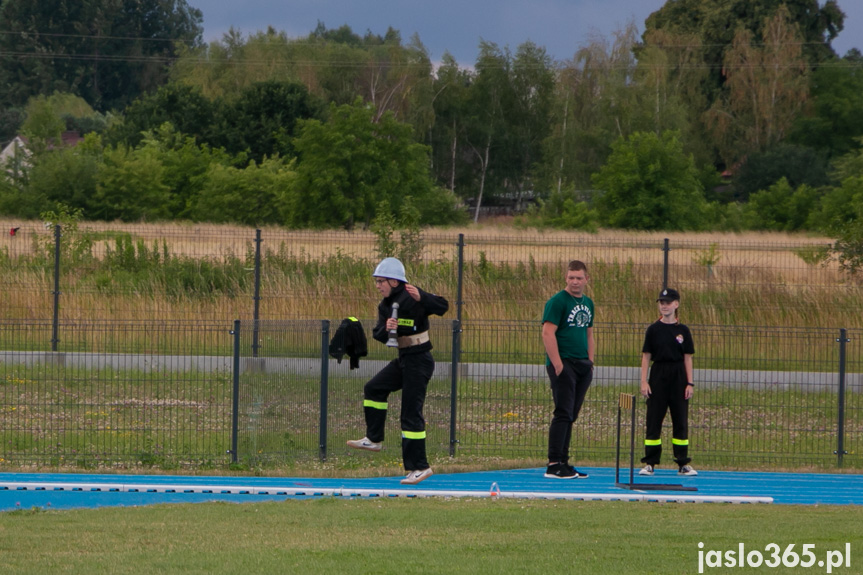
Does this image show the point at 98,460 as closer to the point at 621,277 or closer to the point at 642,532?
the point at 642,532

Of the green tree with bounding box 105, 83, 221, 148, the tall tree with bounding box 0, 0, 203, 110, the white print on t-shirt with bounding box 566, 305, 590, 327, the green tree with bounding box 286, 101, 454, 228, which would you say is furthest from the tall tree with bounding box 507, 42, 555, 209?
the white print on t-shirt with bounding box 566, 305, 590, 327

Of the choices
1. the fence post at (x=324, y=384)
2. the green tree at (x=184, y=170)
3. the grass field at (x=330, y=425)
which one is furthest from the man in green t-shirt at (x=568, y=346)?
the green tree at (x=184, y=170)

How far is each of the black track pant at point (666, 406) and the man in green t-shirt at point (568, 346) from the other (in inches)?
35.0

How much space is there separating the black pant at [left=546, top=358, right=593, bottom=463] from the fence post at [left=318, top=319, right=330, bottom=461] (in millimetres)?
2425

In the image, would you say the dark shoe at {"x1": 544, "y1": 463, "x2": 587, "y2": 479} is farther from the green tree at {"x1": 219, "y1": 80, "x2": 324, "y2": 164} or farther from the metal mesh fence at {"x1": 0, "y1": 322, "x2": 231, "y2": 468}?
the green tree at {"x1": 219, "y1": 80, "x2": 324, "y2": 164}

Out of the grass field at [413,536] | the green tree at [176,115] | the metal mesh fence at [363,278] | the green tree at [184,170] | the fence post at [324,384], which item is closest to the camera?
the grass field at [413,536]

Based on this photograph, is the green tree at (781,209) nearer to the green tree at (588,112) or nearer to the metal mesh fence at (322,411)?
the green tree at (588,112)

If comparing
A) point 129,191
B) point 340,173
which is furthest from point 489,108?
point 340,173

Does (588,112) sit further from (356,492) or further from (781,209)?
(356,492)

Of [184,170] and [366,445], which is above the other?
[184,170]

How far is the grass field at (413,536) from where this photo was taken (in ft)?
23.4

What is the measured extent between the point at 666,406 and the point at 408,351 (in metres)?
2.81

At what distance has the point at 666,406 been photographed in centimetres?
1152

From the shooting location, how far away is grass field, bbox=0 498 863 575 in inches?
280
